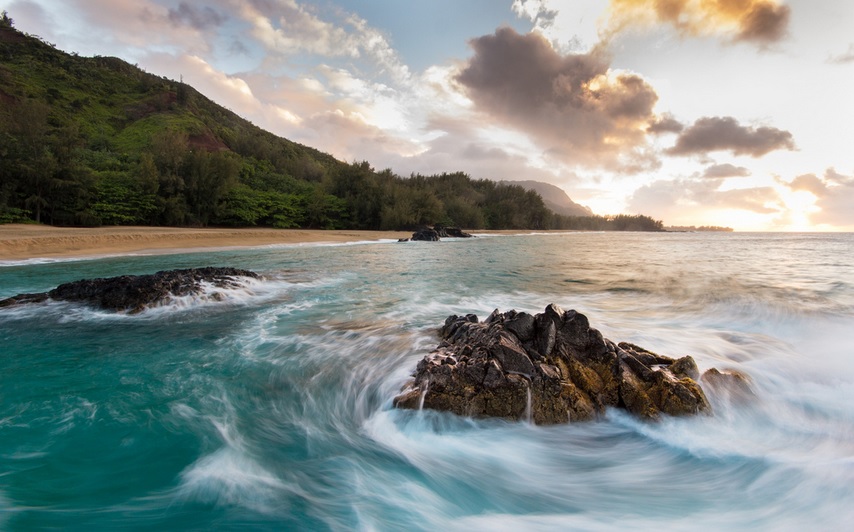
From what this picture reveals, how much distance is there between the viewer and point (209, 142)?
5875cm

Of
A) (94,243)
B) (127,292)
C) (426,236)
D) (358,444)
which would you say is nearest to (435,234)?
(426,236)

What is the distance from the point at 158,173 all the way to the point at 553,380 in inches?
1537

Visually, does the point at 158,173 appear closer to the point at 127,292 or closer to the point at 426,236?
the point at 426,236

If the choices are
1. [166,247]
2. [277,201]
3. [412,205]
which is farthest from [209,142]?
[166,247]

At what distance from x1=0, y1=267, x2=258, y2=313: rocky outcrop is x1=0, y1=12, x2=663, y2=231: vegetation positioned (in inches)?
1013

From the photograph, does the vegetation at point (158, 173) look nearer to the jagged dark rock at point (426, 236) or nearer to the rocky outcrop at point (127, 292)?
the jagged dark rock at point (426, 236)

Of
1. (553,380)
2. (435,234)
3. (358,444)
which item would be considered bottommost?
(358,444)

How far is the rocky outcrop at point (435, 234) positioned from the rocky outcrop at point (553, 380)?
35370 millimetres

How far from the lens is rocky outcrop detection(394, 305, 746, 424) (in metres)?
3.41

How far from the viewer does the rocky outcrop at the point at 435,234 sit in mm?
39906

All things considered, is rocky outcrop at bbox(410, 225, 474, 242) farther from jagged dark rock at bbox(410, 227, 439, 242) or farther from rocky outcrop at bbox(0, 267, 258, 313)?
rocky outcrop at bbox(0, 267, 258, 313)

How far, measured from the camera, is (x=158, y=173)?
31906mm

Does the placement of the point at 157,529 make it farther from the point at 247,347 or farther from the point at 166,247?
the point at 166,247

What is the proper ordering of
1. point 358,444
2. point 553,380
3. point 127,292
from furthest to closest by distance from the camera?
point 127,292 < point 553,380 < point 358,444
